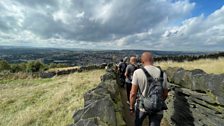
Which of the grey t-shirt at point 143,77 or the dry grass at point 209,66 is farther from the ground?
the grey t-shirt at point 143,77

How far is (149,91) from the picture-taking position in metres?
4.78

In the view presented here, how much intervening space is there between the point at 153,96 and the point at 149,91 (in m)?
0.12

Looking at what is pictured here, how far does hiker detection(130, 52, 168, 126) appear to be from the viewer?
474 centimetres

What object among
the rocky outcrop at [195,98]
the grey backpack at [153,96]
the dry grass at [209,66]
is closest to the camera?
the grey backpack at [153,96]

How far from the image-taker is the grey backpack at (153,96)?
472cm

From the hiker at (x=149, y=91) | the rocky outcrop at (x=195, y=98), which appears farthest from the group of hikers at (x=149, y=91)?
the rocky outcrop at (x=195, y=98)

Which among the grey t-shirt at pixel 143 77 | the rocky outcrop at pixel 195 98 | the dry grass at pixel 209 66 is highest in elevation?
Answer: the grey t-shirt at pixel 143 77

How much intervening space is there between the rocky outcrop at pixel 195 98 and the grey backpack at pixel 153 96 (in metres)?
1.07

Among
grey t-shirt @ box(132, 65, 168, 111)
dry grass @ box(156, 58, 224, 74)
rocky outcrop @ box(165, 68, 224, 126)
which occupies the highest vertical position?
grey t-shirt @ box(132, 65, 168, 111)

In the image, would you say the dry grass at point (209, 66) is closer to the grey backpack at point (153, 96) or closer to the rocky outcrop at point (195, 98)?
the rocky outcrop at point (195, 98)

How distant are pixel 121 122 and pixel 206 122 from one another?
1911 mm

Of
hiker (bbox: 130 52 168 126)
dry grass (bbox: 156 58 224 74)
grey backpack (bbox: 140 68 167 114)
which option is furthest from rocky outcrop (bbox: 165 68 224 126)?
dry grass (bbox: 156 58 224 74)

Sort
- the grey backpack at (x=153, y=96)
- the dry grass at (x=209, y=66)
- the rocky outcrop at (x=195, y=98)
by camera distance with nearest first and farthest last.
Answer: the grey backpack at (x=153, y=96) → the rocky outcrop at (x=195, y=98) → the dry grass at (x=209, y=66)

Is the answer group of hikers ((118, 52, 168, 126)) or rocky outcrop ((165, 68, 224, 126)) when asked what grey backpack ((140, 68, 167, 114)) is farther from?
rocky outcrop ((165, 68, 224, 126))
